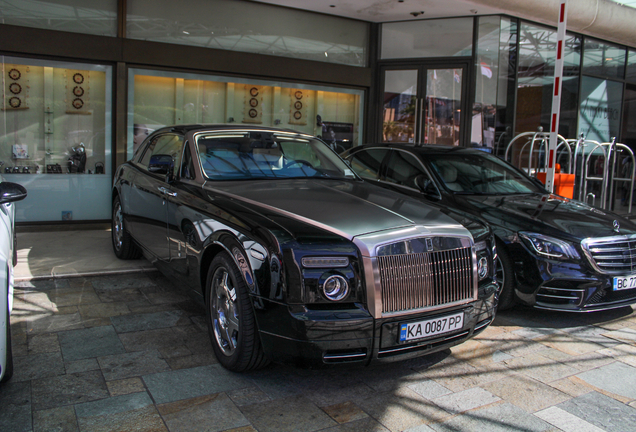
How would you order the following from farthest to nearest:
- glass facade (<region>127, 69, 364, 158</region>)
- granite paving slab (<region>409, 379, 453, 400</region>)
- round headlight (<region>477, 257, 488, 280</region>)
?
glass facade (<region>127, 69, 364, 158</region>)
round headlight (<region>477, 257, 488, 280</region>)
granite paving slab (<region>409, 379, 453, 400</region>)

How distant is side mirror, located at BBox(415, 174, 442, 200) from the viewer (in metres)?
5.68

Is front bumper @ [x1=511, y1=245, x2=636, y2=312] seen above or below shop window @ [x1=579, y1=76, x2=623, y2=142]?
below

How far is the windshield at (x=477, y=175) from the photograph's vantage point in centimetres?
591

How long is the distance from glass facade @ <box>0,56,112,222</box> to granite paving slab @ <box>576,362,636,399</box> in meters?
7.53

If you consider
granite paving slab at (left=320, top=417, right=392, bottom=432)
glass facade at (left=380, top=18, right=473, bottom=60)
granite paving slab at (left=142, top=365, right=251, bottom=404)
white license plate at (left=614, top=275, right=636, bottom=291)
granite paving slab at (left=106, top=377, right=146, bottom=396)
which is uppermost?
glass facade at (left=380, top=18, right=473, bottom=60)

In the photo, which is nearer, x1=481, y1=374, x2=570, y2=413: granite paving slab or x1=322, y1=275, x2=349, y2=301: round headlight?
x1=322, y1=275, x2=349, y2=301: round headlight

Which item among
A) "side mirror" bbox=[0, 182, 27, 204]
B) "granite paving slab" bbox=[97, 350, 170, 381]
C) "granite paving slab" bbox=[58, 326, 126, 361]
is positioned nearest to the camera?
"side mirror" bbox=[0, 182, 27, 204]

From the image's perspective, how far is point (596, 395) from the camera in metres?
3.44

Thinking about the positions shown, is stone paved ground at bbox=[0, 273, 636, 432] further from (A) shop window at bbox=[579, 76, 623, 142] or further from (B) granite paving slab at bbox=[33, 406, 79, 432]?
(A) shop window at bbox=[579, 76, 623, 142]

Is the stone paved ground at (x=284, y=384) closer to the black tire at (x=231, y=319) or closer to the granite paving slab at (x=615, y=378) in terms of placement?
the granite paving slab at (x=615, y=378)

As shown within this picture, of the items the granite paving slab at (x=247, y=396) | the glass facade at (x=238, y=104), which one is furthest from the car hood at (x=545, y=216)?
the glass facade at (x=238, y=104)

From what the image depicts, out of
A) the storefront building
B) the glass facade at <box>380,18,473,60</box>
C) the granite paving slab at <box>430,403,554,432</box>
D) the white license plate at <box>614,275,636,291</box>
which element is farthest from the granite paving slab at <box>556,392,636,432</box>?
the glass facade at <box>380,18,473,60</box>

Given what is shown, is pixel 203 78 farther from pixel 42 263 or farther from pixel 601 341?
pixel 601 341

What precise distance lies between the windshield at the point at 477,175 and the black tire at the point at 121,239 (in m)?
3.55
